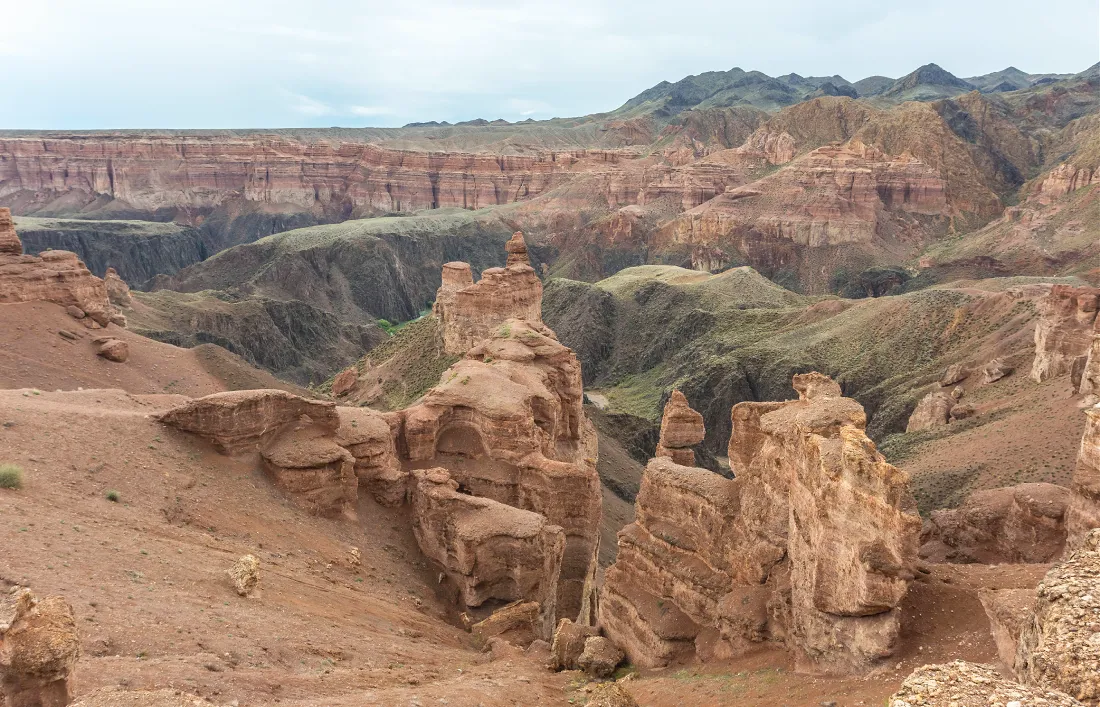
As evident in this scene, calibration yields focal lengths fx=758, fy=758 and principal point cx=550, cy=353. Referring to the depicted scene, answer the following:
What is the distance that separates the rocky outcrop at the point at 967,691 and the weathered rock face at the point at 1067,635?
0.43 meters

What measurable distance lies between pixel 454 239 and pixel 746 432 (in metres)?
129

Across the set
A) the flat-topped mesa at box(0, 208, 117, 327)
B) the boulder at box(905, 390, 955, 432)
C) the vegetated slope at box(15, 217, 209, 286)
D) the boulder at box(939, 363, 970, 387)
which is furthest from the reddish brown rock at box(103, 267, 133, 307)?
the boulder at box(939, 363, 970, 387)

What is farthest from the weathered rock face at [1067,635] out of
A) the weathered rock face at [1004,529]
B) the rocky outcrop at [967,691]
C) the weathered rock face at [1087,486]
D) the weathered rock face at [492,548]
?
the weathered rock face at [492,548]

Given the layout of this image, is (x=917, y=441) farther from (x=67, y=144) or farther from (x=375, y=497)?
(x=67, y=144)

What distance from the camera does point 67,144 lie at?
162000 mm

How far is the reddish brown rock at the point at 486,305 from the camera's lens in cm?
5391

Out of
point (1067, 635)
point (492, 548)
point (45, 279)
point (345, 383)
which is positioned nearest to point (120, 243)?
point (345, 383)

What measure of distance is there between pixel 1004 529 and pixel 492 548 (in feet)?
51.4

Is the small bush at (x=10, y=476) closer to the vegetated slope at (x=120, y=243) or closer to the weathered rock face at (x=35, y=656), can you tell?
the weathered rock face at (x=35, y=656)

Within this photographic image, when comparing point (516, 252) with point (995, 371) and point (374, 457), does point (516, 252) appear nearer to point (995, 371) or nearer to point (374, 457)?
point (374, 457)

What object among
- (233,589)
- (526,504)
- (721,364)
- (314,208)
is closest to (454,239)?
(314,208)

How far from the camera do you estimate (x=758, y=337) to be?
3135 inches

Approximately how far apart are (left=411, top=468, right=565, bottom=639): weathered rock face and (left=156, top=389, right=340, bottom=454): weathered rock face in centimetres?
565

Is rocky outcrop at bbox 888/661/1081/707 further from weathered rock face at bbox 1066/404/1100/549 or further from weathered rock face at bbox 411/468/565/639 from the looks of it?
weathered rock face at bbox 411/468/565/639
